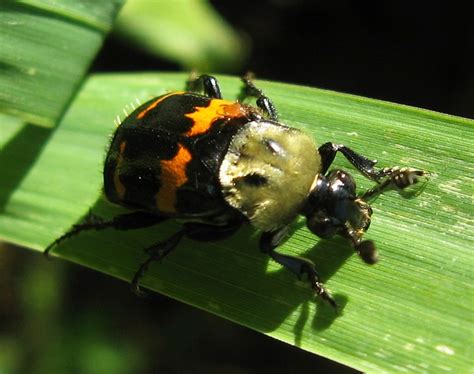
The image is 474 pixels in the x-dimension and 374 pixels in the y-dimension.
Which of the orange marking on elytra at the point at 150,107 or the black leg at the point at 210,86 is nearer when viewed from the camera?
the orange marking on elytra at the point at 150,107

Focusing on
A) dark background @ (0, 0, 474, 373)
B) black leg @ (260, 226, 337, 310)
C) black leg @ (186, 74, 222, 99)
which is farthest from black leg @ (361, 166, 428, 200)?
dark background @ (0, 0, 474, 373)

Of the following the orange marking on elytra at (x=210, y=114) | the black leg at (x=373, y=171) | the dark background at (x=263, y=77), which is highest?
the black leg at (x=373, y=171)

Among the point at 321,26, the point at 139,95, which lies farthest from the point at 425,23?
the point at 139,95

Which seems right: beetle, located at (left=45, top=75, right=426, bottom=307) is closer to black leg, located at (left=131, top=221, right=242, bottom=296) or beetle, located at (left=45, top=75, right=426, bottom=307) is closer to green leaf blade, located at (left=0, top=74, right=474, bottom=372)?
black leg, located at (left=131, top=221, right=242, bottom=296)

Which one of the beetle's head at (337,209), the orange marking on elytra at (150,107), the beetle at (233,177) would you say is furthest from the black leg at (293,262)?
the orange marking on elytra at (150,107)

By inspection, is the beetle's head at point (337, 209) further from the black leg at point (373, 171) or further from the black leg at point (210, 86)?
the black leg at point (210, 86)

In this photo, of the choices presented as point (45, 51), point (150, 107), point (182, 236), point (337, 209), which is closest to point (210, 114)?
point (150, 107)

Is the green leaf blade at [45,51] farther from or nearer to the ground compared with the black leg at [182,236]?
farther from the ground
